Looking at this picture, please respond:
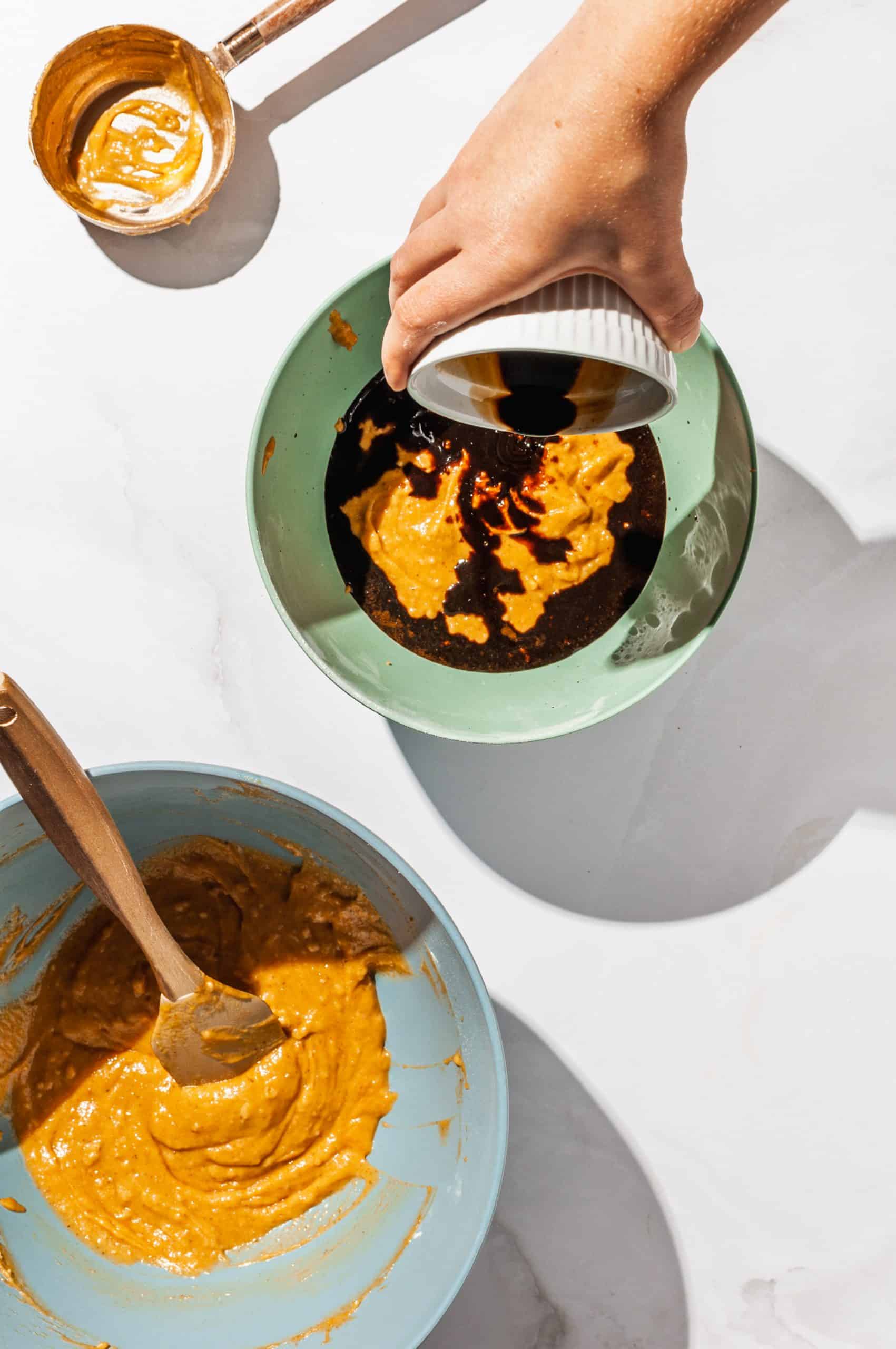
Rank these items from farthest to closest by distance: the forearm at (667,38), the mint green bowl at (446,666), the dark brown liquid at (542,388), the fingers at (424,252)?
the mint green bowl at (446,666) → the dark brown liquid at (542,388) → the fingers at (424,252) → the forearm at (667,38)

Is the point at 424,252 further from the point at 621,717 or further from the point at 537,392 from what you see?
the point at 621,717

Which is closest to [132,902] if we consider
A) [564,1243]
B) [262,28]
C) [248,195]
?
[564,1243]

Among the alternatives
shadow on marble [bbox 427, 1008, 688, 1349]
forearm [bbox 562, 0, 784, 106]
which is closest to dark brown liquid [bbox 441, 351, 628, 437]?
forearm [bbox 562, 0, 784, 106]

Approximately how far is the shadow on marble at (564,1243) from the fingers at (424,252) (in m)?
0.74

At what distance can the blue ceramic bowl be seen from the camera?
34.2 inches

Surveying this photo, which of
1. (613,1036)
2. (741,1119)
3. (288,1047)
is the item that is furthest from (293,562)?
(741,1119)

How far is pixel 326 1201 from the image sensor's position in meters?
0.97

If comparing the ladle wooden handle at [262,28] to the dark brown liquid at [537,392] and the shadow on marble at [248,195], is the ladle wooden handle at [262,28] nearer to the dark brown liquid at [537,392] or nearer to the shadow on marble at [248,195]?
the shadow on marble at [248,195]

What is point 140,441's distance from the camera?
105 centimetres

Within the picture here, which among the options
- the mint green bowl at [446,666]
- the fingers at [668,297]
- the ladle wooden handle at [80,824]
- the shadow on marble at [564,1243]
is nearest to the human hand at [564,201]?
the fingers at [668,297]

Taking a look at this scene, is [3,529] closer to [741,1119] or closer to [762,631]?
[762,631]

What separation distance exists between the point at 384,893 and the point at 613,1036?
0.33 metres

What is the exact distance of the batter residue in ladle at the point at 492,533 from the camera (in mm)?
1017

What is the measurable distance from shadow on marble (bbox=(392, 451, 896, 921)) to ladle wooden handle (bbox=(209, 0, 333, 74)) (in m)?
0.65
